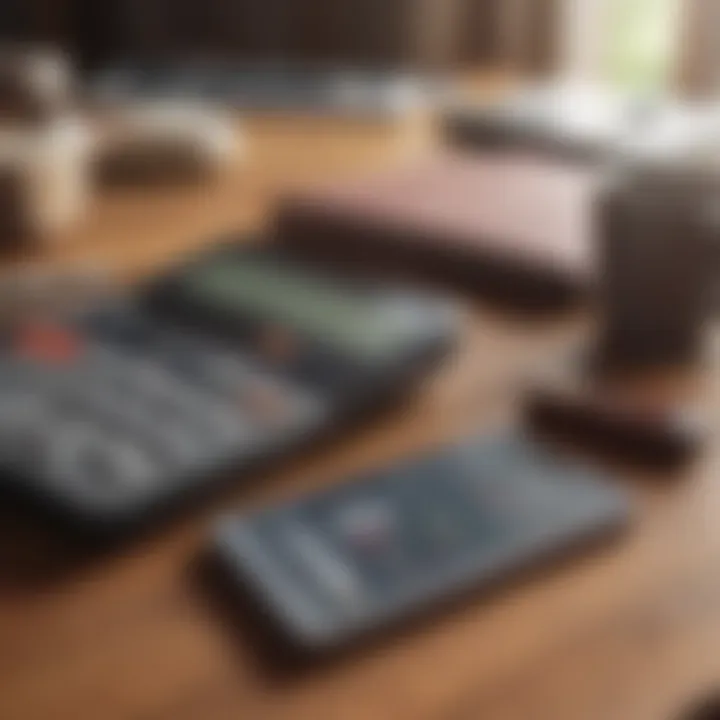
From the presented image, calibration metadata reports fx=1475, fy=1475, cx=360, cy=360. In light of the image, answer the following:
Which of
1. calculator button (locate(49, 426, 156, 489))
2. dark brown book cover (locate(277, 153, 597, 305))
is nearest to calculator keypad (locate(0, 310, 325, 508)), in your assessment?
calculator button (locate(49, 426, 156, 489))

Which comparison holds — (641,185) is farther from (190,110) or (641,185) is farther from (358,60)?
(358,60)

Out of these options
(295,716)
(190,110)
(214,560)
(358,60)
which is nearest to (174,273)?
(214,560)

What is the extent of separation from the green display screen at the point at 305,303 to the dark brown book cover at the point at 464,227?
12 cm

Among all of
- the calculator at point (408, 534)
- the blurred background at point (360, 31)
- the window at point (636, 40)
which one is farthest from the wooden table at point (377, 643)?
the window at point (636, 40)

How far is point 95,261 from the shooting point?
36.0 inches

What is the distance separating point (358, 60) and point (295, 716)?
4.99ft

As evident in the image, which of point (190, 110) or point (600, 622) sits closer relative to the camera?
point (600, 622)

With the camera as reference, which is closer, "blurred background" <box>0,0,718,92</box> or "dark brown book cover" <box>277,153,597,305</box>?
"dark brown book cover" <box>277,153,597,305</box>

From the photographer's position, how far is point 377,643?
501mm

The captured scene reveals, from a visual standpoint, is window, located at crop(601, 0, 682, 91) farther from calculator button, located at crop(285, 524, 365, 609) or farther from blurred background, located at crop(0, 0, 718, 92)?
calculator button, located at crop(285, 524, 365, 609)

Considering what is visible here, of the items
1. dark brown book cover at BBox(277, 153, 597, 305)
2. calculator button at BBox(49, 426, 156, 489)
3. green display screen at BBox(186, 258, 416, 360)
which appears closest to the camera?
calculator button at BBox(49, 426, 156, 489)

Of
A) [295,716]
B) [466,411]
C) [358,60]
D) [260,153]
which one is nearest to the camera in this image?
[295,716]

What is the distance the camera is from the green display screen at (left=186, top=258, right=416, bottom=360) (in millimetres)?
699

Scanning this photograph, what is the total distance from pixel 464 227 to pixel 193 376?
302 millimetres
